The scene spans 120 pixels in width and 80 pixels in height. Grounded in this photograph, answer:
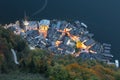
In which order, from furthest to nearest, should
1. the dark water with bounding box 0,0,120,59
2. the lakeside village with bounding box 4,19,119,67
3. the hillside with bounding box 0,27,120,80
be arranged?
the dark water with bounding box 0,0,120,59
the lakeside village with bounding box 4,19,119,67
the hillside with bounding box 0,27,120,80

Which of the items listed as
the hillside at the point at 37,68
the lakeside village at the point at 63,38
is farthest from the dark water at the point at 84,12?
the hillside at the point at 37,68

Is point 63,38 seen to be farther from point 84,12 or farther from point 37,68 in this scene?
point 37,68

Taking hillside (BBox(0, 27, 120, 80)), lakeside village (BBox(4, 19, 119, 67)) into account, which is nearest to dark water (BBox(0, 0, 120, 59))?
lakeside village (BBox(4, 19, 119, 67))

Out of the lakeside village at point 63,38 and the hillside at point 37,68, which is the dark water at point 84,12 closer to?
the lakeside village at point 63,38

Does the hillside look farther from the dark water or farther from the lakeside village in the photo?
the dark water

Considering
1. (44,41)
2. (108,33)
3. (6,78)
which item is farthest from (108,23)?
(6,78)

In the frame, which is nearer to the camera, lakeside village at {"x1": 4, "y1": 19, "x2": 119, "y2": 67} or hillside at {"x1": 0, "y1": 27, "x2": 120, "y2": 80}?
hillside at {"x1": 0, "y1": 27, "x2": 120, "y2": 80}
